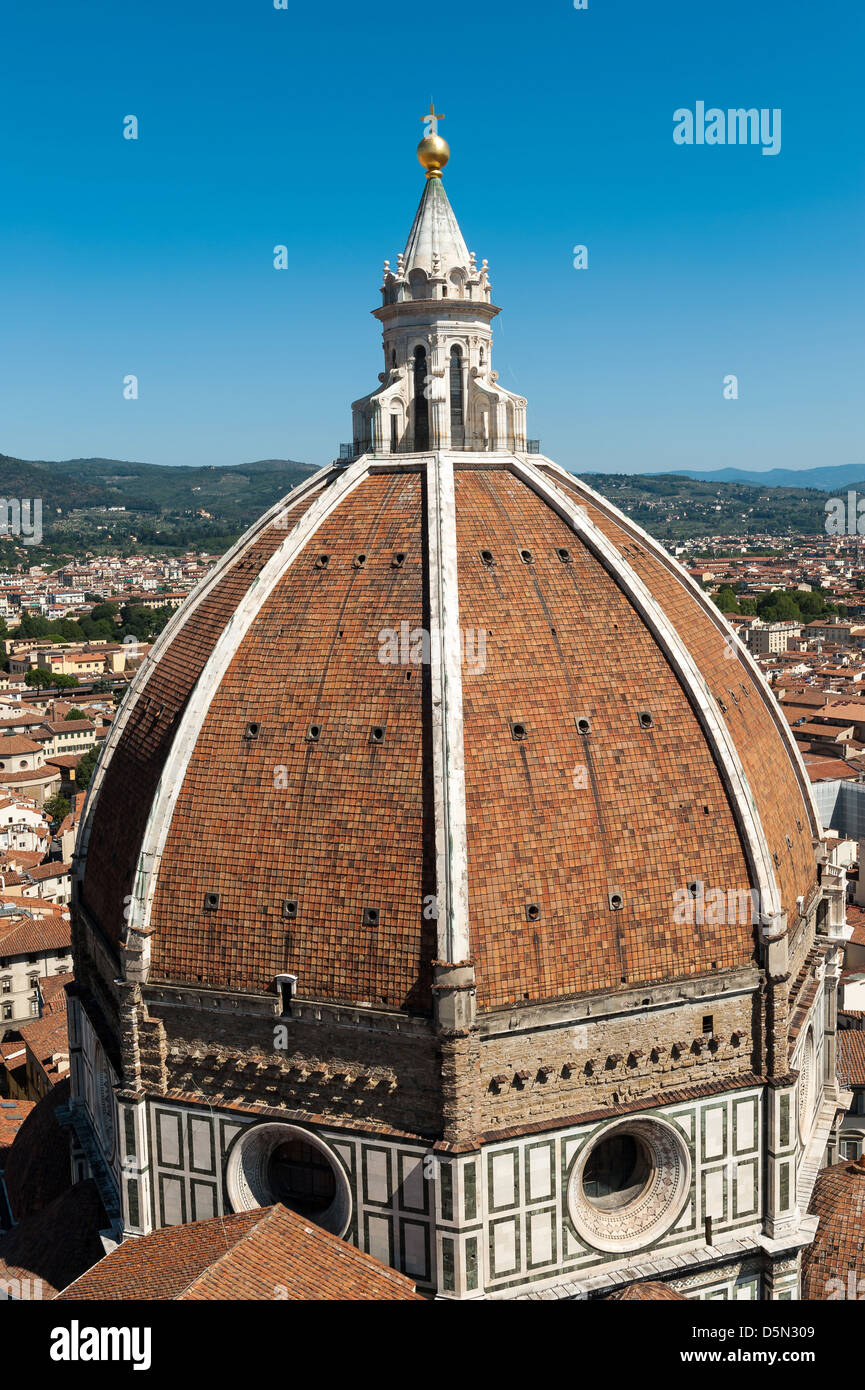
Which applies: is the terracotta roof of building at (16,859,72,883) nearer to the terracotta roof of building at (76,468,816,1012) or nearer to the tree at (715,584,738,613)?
the terracotta roof of building at (76,468,816,1012)

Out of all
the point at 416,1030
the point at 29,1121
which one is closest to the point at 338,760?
the point at 416,1030

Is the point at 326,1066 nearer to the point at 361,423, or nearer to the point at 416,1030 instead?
the point at 416,1030

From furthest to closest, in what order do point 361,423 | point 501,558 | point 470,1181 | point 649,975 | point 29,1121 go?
point 29,1121 < point 361,423 < point 501,558 < point 649,975 < point 470,1181

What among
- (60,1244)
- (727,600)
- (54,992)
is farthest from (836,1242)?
(727,600)

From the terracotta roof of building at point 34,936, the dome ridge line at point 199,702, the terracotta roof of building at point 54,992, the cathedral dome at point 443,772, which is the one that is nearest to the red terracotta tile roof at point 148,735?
A: the cathedral dome at point 443,772

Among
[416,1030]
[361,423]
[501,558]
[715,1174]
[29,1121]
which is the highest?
[361,423]

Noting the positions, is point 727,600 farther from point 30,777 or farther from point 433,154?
point 433,154

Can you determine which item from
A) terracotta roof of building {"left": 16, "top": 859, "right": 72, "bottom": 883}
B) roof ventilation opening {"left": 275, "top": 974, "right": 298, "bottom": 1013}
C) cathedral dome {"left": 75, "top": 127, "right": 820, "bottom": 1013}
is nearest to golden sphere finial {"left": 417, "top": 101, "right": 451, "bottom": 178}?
cathedral dome {"left": 75, "top": 127, "right": 820, "bottom": 1013}
